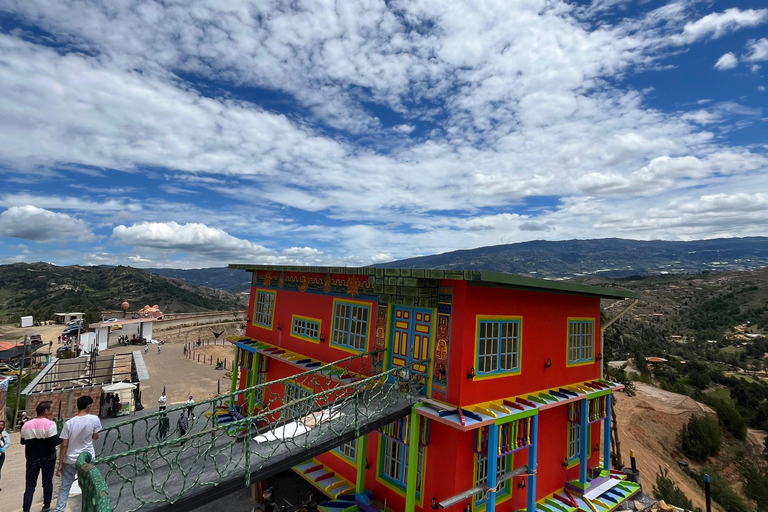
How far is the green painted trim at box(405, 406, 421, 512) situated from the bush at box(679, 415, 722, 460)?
26170 millimetres

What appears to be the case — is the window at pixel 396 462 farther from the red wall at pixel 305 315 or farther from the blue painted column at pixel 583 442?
the blue painted column at pixel 583 442

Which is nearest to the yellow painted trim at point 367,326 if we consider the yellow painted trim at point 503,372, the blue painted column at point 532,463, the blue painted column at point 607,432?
the yellow painted trim at point 503,372

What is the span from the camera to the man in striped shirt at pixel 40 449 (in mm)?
6438

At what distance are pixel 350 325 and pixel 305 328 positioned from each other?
2782 millimetres

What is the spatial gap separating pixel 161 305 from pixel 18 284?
167 feet

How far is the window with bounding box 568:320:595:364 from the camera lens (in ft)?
41.4

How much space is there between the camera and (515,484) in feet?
35.2

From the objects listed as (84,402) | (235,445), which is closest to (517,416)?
(235,445)

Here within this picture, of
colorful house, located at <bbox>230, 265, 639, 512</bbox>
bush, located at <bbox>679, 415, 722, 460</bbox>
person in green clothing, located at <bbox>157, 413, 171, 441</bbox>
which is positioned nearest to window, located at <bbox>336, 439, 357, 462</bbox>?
colorful house, located at <bbox>230, 265, 639, 512</bbox>

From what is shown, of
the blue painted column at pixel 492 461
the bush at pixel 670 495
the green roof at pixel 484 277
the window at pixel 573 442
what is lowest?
the bush at pixel 670 495

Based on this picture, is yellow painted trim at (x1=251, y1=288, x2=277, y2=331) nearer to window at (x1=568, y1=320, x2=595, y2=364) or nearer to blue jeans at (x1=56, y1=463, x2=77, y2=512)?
blue jeans at (x1=56, y1=463, x2=77, y2=512)

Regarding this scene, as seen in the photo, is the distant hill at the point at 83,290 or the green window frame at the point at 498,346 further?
the distant hill at the point at 83,290

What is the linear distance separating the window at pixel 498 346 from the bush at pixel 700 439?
24.5 metres

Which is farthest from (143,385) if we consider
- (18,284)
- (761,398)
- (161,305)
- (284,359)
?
(18,284)
